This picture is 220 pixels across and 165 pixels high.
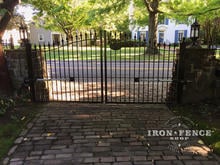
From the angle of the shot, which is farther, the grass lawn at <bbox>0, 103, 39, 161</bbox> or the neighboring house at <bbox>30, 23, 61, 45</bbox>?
the neighboring house at <bbox>30, 23, 61, 45</bbox>

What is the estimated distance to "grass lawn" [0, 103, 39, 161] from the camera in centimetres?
376

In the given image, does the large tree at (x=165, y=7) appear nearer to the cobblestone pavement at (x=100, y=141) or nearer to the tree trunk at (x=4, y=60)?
the cobblestone pavement at (x=100, y=141)

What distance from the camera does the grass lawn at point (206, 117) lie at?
3812 mm

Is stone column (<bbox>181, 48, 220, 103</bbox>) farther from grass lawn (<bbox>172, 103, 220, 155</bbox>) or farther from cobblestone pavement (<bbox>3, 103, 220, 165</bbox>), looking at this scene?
cobblestone pavement (<bbox>3, 103, 220, 165</bbox>)

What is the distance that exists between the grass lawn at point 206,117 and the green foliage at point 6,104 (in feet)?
12.9

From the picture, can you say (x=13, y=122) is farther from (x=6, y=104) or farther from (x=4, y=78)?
(x=4, y=78)

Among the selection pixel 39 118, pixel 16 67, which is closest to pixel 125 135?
pixel 39 118

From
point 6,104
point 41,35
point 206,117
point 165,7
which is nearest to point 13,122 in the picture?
point 6,104

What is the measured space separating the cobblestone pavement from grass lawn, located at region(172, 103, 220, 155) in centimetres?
21

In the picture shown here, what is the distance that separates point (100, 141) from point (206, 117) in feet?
8.32

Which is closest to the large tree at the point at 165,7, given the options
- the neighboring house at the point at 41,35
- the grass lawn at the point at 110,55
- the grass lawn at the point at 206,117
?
the grass lawn at the point at 110,55

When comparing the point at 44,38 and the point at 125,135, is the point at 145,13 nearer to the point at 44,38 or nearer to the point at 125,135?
the point at 125,135

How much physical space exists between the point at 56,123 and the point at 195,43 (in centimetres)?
379

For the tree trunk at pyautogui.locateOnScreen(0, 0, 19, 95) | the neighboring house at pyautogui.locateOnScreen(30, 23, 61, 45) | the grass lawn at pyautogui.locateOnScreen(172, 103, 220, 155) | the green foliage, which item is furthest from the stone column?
the neighboring house at pyautogui.locateOnScreen(30, 23, 61, 45)
